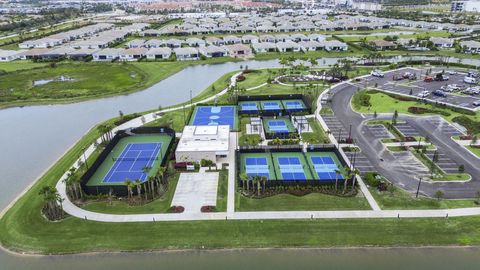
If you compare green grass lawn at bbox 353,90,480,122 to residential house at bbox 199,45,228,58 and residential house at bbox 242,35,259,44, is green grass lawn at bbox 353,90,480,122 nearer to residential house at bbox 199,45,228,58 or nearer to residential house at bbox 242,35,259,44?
residential house at bbox 199,45,228,58

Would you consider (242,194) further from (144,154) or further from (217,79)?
(217,79)

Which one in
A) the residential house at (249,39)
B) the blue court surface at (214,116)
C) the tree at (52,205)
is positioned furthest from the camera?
the residential house at (249,39)

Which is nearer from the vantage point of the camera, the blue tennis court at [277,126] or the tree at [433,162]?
the tree at [433,162]

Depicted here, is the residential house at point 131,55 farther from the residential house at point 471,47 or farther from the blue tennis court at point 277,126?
the residential house at point 471,47

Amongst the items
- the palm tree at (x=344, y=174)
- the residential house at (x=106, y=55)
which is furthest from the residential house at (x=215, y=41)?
the palm tree at (x=344, y=174)

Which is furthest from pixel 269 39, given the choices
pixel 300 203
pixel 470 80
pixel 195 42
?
pixel 300 203

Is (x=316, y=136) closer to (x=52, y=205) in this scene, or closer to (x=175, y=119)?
(x=175, y=119)

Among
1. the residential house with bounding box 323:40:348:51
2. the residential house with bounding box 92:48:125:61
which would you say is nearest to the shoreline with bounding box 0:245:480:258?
the residential house with bounding box 92:48:125:61
